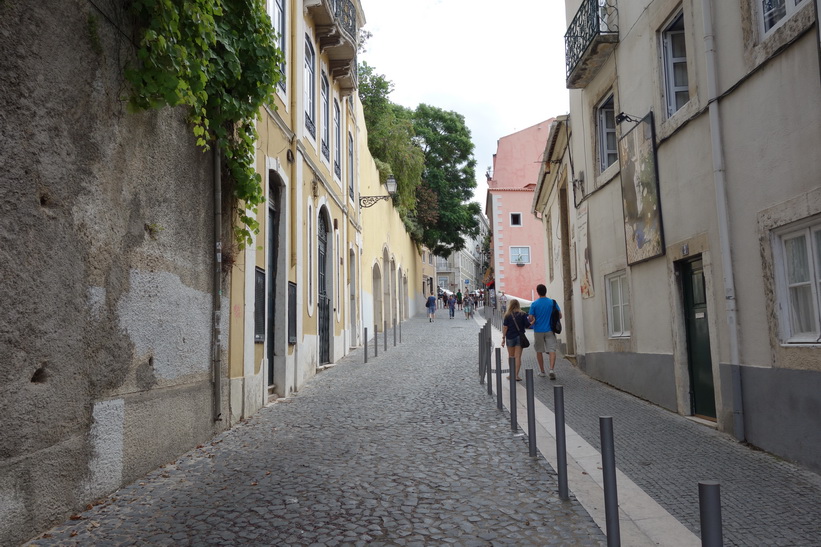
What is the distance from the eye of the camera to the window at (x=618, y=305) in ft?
34.4

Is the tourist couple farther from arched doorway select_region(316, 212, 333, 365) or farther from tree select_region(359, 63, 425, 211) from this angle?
tree select_region(359, 63, 425, 211)

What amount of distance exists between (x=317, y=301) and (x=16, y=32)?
30.1ft

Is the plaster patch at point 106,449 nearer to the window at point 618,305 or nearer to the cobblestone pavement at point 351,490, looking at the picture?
the cobblestone pavement at point 351,490

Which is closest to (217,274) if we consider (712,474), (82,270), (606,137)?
(82,270)

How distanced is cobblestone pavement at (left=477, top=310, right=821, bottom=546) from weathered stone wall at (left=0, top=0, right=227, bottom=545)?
408 cm

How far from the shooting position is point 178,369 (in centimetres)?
609

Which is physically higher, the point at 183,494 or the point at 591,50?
the point at 591,50

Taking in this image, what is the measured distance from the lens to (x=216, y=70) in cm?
649

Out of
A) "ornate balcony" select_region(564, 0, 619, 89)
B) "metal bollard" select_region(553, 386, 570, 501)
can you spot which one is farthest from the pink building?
"metal bollard" select_region(553, 386, 570, 501)

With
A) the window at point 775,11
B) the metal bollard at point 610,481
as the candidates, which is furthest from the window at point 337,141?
the metal bollard at point 610,481

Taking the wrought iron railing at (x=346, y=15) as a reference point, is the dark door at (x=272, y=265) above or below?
below

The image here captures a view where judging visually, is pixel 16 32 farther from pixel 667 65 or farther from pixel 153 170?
pixel 667 65

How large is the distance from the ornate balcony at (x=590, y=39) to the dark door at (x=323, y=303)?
19.9 feet

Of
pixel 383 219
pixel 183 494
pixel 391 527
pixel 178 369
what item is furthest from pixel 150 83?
pixel 383 219
